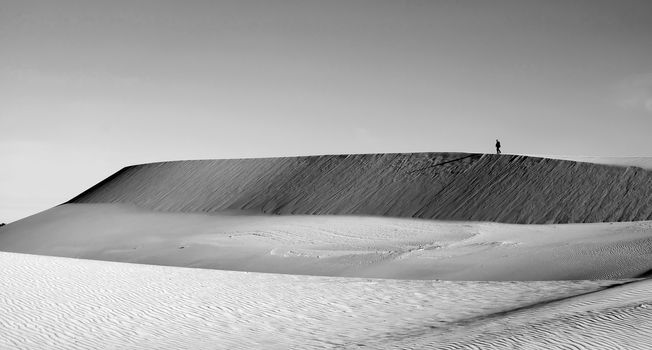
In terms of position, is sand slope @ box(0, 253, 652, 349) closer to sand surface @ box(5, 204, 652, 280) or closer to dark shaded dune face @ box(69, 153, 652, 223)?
sand surface @ box(5, 204, 652, 280)

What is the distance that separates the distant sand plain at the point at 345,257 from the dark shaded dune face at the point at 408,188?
11 cm

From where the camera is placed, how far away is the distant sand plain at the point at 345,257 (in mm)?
9141

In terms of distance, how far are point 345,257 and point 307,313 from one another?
8815 millimetres

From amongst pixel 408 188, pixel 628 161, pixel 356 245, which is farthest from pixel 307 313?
pixel 628 161

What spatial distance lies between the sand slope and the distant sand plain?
0.14 feet

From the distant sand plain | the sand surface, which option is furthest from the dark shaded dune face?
the sand surface

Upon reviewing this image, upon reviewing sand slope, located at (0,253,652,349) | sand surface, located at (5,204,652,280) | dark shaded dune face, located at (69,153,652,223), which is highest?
dark shaded dune face, located at (69,153,652,223)

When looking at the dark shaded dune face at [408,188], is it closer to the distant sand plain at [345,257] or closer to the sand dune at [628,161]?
the distant sand plain at [345,257]

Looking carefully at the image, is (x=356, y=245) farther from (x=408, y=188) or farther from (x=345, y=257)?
(x=408, y=188)

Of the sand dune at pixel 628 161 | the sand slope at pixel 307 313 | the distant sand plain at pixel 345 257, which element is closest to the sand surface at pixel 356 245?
the distant sand plain at pixel 345 257

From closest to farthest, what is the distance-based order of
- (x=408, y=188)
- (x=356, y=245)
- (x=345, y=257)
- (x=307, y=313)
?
(x=307, y=313) < (x=345, y=257) < (x=356, y=245) < (x=408, y=188)

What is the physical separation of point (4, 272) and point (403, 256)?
1066cm

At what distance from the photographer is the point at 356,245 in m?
22.0

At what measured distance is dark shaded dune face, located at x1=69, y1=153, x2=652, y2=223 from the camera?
26328 millimetres
